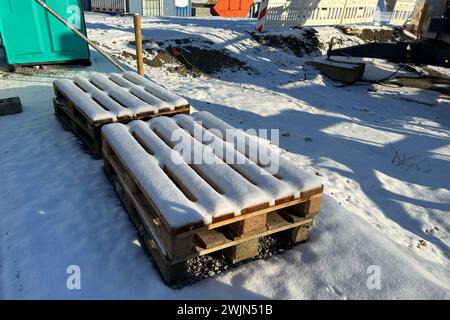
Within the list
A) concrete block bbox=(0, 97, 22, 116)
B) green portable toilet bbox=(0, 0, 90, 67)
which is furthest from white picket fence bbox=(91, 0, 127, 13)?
concrete block bbox=(0, 97, 22, 116)

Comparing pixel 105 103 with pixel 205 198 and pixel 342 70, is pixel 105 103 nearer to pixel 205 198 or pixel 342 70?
pixel 205 198

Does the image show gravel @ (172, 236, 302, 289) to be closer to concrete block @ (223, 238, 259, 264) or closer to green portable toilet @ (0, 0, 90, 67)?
concrete block @ (223, 238, 259, 264)

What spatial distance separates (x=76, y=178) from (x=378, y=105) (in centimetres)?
700

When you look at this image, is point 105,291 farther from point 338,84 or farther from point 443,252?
point 338,84

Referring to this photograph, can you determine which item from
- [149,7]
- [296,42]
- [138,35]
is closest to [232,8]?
[149,7]

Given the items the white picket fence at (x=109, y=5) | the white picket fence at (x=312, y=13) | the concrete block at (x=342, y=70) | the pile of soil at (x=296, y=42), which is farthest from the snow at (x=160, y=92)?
the white picket fence at (x=109, y=5)

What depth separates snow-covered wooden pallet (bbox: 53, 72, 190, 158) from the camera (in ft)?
12.1

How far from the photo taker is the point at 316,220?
3146mm

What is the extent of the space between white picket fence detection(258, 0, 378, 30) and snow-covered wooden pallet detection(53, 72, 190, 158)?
8.27 meters

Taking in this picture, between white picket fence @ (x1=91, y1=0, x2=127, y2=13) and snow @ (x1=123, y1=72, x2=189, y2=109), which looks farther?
white picket fence @ (x1=91, y1=0, x2=127, y2=13)

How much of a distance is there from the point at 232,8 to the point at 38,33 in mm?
15140

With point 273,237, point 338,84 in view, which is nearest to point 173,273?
point 273,237

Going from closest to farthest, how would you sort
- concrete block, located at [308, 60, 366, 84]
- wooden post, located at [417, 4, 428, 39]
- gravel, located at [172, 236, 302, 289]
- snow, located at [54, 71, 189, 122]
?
gravel, located at [172, 236, 302, 289]
snow, located at [54, 71, 189, 122]
wooden post, located at [417, 4, 428, 39]
concrete block, located at [308, 60, 366, 84]

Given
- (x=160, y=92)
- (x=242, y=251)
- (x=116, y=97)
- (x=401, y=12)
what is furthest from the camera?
(x=401, y=12)
